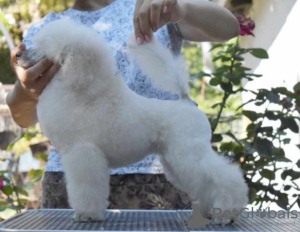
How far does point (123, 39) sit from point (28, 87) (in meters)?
0.32

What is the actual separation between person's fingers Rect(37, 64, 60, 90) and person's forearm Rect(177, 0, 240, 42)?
302 millimetres

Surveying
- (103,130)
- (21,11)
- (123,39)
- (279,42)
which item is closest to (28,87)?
(103,130)

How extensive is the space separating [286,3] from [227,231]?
6.57 feet

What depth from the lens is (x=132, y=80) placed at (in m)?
1.24

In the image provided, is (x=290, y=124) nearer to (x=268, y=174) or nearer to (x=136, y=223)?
(x=268, y=174)

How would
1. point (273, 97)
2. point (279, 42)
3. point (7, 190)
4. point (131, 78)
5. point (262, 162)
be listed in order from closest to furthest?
point (131, 78) < point (273, 97) < point (262, 162) < point (7, 190) < point (279, 42)

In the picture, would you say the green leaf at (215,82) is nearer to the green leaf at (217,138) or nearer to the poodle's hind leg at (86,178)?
the green leaf at (217,138)

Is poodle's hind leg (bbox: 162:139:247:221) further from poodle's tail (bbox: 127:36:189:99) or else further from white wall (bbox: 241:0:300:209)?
white wall (bbox: 241:0:300:209)

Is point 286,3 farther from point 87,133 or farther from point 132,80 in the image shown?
point 87,133

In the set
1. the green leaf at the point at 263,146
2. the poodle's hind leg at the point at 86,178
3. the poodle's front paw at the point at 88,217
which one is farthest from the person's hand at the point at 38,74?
the green leaf at the point at 263,146

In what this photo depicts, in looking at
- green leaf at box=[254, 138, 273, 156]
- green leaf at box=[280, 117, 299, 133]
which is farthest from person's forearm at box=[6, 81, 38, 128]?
green leaf at box=[280, 117, 299, 133]

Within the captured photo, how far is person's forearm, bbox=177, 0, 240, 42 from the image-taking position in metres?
1.12

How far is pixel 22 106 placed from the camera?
1.26m

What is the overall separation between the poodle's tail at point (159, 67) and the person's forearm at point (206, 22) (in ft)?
0.42
